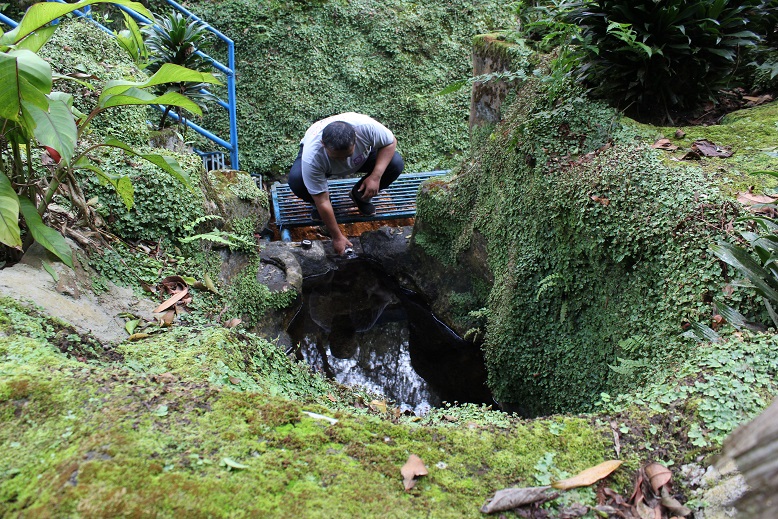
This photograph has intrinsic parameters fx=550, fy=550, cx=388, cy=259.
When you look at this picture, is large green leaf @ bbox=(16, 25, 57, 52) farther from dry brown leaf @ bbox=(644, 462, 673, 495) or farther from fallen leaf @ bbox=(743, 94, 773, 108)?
fallen leaf @ bbox=(743, 94, 773, 108)

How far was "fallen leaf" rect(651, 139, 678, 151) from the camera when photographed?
10.6 ft

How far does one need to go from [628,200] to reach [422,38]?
628 cm

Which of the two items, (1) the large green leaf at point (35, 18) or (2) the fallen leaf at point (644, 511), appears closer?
(2) the fallen leaf at point (644, 511)

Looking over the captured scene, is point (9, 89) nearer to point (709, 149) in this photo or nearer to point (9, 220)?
point (9, 220)

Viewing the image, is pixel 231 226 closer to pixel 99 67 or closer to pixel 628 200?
pixel 99 67

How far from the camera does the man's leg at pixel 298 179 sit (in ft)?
18.2

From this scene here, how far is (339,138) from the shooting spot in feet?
15.6

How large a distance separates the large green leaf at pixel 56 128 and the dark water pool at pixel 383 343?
102 inches

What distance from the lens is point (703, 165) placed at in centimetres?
306

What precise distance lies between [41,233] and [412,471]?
2.07 meters

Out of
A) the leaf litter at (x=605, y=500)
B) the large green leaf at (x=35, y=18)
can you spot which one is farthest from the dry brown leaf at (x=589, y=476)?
the large green leaf at (x=35, y=18)

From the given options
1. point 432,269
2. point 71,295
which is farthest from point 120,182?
point 432,269

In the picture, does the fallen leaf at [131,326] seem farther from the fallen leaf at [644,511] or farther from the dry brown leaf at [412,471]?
the fallen leaf at [644,511]

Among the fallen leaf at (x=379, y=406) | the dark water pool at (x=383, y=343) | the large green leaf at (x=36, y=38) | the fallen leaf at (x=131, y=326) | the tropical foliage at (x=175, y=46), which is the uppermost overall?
the large green leaf at (x=36, y=38)
